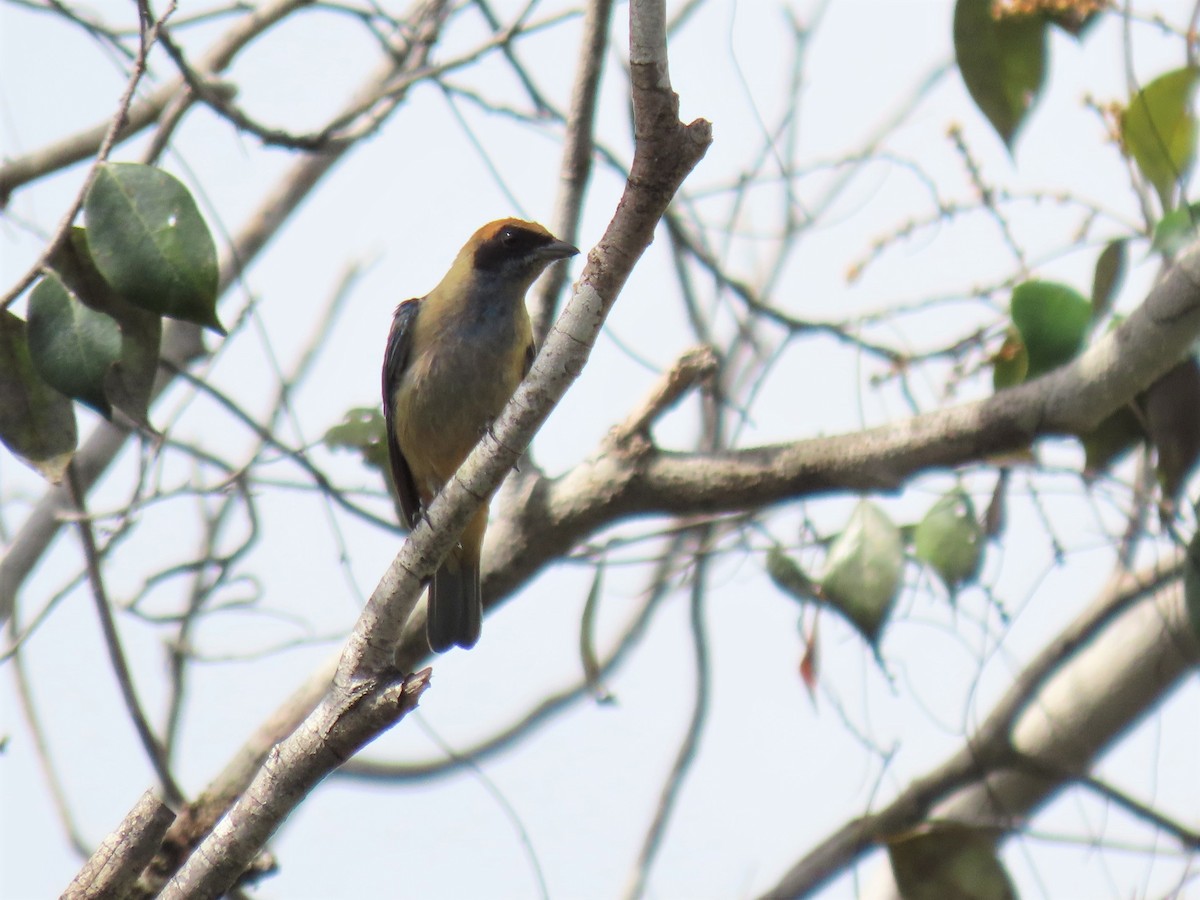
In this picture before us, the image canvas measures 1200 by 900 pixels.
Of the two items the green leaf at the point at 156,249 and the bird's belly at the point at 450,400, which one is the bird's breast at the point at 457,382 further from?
the green leaf at the point at 156,249

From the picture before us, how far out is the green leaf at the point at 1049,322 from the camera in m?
3.45

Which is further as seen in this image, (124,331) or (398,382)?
(398,382)

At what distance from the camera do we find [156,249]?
288 centimetres

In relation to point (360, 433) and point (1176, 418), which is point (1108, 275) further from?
point (360, 433)

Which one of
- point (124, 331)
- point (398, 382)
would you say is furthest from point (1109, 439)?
point (124, 331)

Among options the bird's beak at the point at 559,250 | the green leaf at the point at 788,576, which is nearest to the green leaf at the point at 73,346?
the bird's beak at the point at 559,250

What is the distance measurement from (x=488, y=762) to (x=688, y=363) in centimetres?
236

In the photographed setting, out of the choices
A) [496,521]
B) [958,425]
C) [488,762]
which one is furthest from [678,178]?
[488,762]

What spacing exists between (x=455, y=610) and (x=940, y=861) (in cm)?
164

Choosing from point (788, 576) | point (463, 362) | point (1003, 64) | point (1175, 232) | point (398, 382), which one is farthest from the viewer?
point (398, 382)

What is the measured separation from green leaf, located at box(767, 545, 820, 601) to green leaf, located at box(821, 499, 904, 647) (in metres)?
0.45

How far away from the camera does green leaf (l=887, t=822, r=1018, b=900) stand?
3574 mm

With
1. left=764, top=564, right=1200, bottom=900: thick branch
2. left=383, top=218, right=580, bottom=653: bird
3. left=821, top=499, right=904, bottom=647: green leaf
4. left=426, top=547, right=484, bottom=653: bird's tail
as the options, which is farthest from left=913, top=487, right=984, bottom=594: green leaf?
left=383, top=218, right=580, bottom=653: bird

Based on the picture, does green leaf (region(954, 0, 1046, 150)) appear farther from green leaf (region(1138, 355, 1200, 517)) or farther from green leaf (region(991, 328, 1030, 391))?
green leaf (region(1138, 355, 1200, 517))
